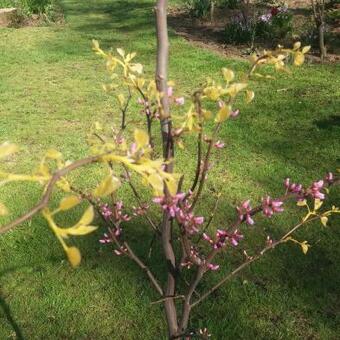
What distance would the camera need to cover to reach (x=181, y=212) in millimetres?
1653

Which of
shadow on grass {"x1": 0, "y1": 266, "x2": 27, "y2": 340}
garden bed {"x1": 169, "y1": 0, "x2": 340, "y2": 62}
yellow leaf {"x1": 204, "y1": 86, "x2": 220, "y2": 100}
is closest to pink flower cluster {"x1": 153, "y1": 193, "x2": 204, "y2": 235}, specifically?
yellow leaf {"x1": 204, "y1": 86, "x2": 220, "y2": 100}

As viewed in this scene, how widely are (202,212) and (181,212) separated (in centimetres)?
237

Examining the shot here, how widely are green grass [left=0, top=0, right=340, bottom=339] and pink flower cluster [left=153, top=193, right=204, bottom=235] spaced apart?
4.70 ft

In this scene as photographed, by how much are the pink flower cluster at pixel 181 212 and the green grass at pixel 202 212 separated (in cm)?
143

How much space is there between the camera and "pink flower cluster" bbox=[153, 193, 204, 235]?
1529mm

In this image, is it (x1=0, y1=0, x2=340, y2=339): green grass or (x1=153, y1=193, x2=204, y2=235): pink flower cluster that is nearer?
(x1=153, y1=193, x2=204, y2=235): pink flower cluster

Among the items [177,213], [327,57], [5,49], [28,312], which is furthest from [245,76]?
[5,49]

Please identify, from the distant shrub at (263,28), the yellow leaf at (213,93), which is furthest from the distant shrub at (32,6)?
the yellow leaf at (213,93)

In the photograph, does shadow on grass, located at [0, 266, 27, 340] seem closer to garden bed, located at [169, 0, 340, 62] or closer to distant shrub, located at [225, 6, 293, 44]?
garden bed, located at [169, 0, 340, 62]

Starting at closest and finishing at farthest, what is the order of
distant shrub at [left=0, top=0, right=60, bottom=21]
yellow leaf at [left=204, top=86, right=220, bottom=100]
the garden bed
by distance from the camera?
yellow leaf at [left=204, top=86, right=220, bottom=100], the garden bed, distant shrub at [left=0, top=0, right=60, bottom=21]

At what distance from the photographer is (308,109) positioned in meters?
5.99

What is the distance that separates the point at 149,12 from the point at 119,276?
996cm

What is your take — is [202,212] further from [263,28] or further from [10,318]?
[263,28]

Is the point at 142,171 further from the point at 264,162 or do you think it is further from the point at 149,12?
the point at 149,12
